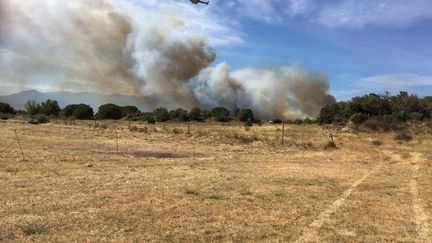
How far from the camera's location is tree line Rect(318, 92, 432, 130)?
70062 mm

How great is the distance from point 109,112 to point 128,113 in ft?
13.3

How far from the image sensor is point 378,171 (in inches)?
955

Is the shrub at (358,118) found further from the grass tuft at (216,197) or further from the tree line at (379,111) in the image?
the grass tuft at (216,197)

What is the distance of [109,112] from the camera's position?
10556cm

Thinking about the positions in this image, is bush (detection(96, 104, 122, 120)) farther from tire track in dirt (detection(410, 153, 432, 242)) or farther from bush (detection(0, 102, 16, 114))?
tire track in dirt (detection(410, 153, 432, 242))

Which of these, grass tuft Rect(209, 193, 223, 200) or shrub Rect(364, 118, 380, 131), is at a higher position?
shrub Rect(364, 118, 380, 131)

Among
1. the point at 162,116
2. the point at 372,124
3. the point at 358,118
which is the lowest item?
the point at 372,124

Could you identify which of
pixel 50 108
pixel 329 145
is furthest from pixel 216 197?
pixel 50 108

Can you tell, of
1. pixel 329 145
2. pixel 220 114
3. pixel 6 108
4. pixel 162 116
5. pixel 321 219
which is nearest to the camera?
pixel 321 219

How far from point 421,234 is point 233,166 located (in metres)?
12.8

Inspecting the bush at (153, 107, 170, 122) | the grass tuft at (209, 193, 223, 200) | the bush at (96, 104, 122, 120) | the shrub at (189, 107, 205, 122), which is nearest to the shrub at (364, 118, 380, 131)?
the shrub at (189, 107, 205, 122)

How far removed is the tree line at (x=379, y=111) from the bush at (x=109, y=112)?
4067 cm

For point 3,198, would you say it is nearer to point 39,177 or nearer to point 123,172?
point 39,177

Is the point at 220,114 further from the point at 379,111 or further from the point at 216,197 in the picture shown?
the point at 216,197
